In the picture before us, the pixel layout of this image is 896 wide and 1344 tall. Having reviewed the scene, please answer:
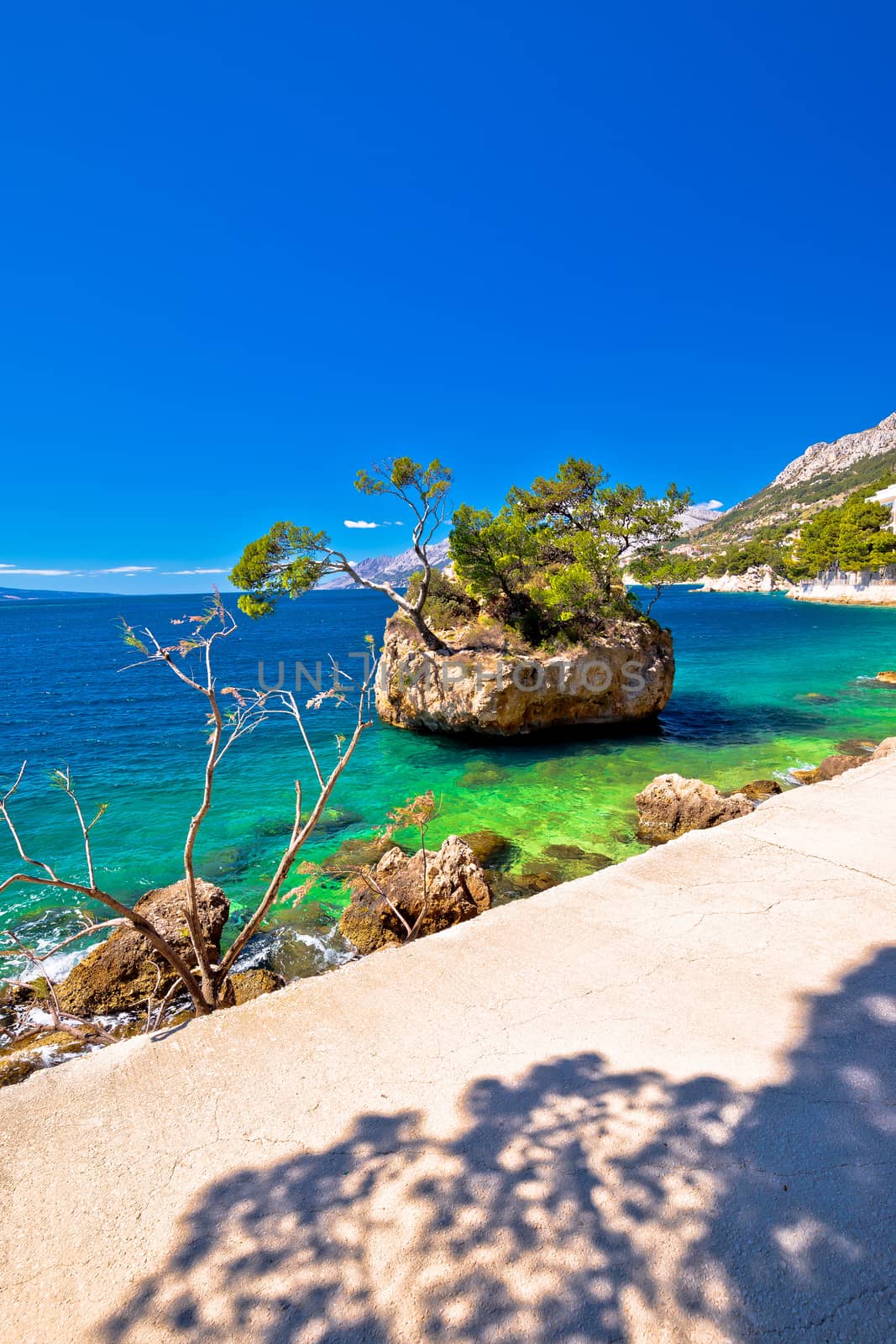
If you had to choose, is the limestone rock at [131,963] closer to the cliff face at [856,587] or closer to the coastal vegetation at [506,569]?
the coastal vegetation at [506,569]

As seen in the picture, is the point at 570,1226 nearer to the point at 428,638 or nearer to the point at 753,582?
the point at 428,638

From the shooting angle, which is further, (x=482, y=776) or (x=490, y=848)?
(x=482, y=776)

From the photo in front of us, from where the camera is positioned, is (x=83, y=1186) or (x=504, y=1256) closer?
(x=504, y=1256)

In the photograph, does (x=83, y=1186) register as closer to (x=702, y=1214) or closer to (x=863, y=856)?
(x=702, y=1214)

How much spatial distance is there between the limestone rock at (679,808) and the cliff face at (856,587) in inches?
2832

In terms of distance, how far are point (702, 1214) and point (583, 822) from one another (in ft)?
31.0

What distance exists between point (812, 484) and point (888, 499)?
308 feet

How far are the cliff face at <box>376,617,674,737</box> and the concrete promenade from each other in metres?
12.4

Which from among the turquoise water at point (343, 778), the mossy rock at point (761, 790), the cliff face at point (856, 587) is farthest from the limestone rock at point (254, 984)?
the cliff face at point (856, 587)

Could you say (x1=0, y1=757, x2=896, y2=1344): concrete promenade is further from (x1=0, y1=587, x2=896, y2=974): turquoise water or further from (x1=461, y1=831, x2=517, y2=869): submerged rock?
(x1=461, y1=831, x2=517, y2=869): submerged rock

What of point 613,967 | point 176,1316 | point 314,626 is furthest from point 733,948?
point 314,626

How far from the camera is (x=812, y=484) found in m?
154

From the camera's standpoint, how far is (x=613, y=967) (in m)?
3.90

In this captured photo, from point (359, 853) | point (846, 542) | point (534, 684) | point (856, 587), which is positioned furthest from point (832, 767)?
point (856, 587)
